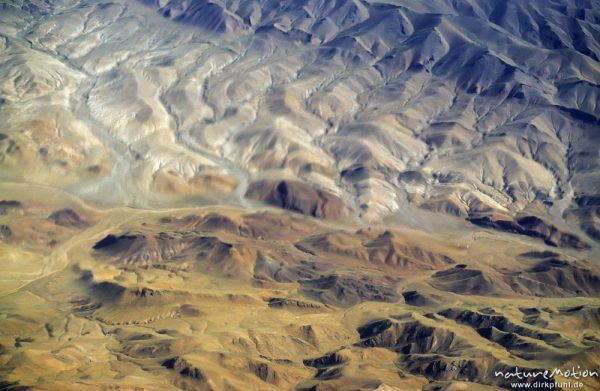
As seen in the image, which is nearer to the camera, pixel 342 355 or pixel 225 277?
pixel 342 355

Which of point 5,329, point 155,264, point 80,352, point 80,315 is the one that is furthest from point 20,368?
point 155,264

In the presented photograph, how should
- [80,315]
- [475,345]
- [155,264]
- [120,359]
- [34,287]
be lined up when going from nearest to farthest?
[120,359] → [475,345] → [80,315] → [34,287] → [155,264]

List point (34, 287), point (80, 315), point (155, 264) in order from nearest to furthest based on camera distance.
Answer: point (80, 315)
point (34, 287)
point (155, 264)

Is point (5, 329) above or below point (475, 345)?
below

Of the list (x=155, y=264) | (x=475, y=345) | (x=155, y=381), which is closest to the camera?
(x=155, y=381)

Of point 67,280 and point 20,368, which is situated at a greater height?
point 20,368

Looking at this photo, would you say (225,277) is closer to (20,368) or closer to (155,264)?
(155,264)

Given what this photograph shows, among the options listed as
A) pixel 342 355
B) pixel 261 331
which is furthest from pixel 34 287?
pixel 342 355

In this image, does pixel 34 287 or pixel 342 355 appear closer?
pixel 342 355

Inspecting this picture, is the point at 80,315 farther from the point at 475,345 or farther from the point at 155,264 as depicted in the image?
the point at 475,345
